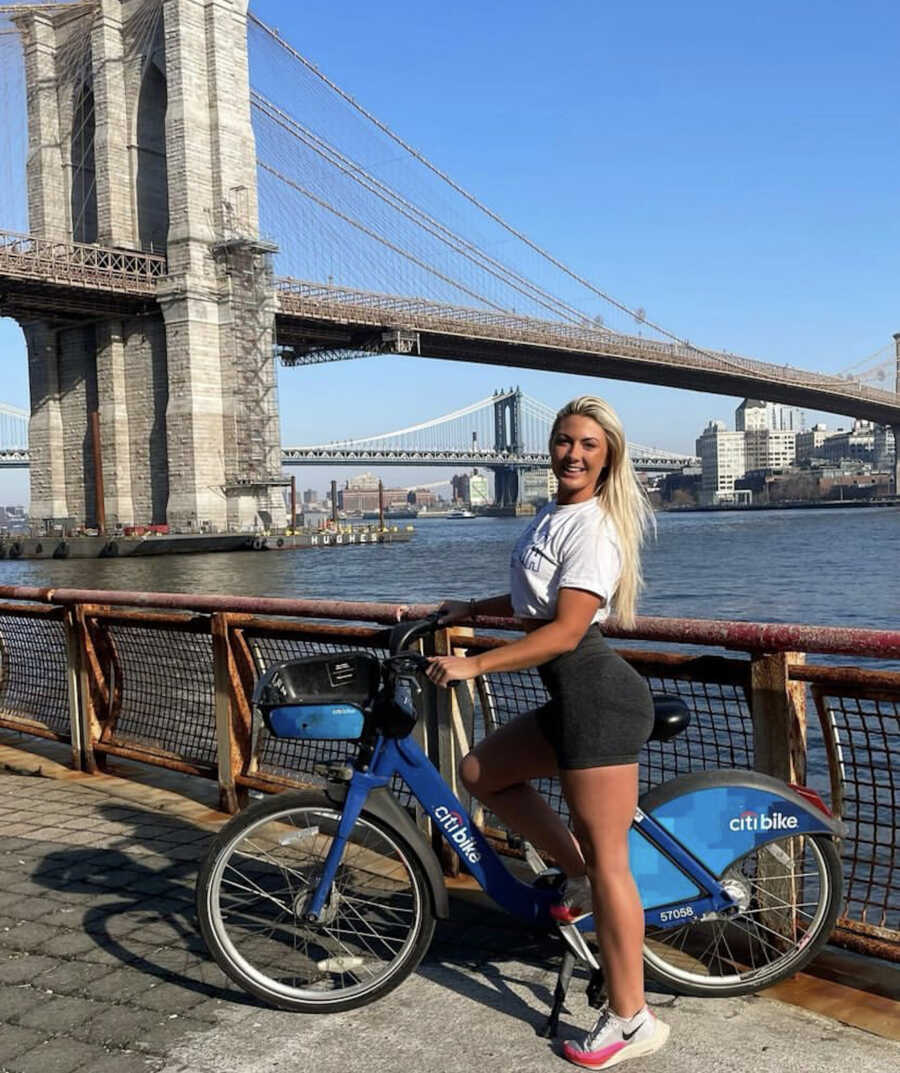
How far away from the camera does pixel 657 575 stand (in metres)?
29.6

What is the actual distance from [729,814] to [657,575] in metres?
27.3

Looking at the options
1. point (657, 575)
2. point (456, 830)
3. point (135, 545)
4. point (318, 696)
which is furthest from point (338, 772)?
point (135, 545)

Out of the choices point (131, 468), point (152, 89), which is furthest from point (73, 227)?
point (131, 468)

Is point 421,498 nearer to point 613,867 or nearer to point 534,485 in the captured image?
point 534,485

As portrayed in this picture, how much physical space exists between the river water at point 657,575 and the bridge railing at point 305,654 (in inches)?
502

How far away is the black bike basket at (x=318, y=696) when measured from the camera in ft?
8.73

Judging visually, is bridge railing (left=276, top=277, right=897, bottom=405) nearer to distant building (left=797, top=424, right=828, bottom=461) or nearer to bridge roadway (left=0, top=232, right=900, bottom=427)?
bridge roadway (left=0, top=232, right=900, bottom=427)

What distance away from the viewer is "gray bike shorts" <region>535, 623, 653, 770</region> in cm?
243

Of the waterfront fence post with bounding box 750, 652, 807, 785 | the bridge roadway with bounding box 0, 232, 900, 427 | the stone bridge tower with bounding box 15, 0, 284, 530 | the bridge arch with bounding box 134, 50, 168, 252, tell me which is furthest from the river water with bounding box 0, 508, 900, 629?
the bridge arch with bounding box 134, 50, 168, 252

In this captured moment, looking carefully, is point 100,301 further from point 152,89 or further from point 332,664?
point 332,664

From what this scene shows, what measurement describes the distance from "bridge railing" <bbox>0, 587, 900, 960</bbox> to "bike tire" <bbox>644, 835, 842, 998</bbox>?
5.9 inches

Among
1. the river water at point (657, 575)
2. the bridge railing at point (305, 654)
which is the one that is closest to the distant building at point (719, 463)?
the river water at point (657, 575)

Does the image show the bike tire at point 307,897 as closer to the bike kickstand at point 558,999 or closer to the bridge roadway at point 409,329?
the bike kickstand at point 558,999

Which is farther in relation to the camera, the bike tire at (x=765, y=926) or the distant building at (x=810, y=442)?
the distant building at (x=810, y=442)
